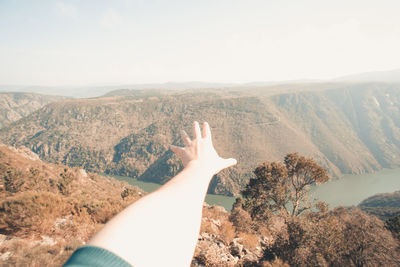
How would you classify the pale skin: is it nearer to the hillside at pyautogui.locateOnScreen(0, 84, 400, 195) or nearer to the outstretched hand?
the outstretched hand

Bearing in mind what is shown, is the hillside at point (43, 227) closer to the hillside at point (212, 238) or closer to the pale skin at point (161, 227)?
the hillside at point (212, 238)

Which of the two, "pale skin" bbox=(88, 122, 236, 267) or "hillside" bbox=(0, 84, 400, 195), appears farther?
"hillside" bbox=(0, 84, 400, 195)

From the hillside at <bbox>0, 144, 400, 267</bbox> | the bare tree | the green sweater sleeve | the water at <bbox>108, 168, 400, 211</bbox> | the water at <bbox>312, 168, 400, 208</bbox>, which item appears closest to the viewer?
the green sweater sleeve

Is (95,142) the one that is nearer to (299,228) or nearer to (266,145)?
(266,145)

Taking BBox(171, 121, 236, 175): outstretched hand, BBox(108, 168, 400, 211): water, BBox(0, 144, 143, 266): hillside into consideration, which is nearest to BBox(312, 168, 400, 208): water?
BBox(108, 168, 400, 211): water

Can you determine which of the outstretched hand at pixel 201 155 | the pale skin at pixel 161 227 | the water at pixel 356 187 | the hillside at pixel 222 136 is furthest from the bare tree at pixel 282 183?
the water at pixel 356 187
